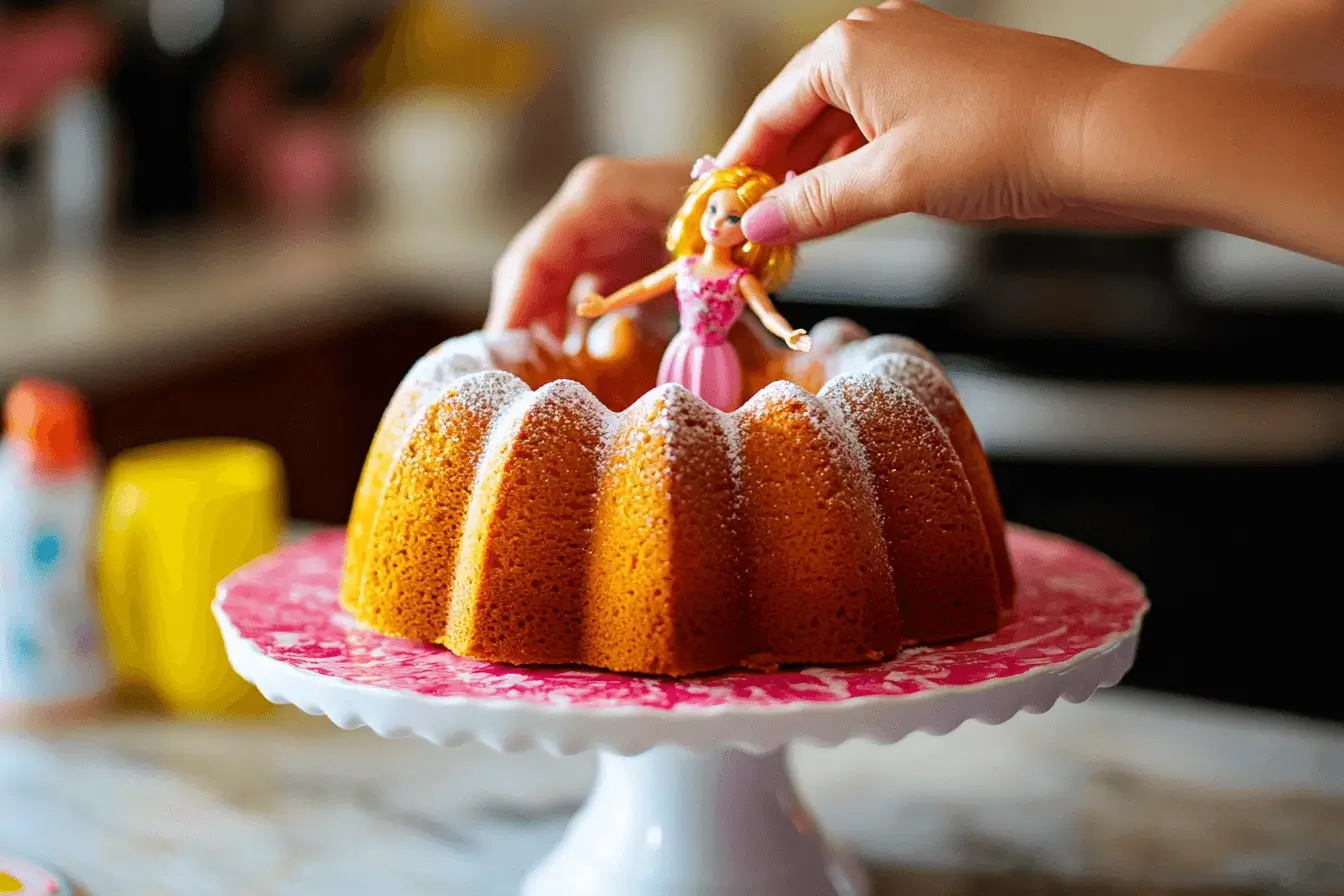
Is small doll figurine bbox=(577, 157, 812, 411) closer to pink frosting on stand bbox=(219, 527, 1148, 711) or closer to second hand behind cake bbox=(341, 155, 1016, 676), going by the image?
second hand behind cake bbox=(341, 155, 1016, 676)

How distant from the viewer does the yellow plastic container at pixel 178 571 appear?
1306 mm

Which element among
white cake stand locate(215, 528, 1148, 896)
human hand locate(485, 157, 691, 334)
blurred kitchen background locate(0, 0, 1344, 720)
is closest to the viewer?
white cake stand locate(215, 528, 1148, 896)

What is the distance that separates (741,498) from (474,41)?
2.73 m

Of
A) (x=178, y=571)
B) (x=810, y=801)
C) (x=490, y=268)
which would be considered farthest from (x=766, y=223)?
(x=490, y=268)

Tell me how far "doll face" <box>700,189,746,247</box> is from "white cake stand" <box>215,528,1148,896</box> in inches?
12.0

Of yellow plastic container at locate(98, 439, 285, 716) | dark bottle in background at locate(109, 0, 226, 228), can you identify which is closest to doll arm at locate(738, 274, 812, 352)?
yellow plastic container at locate(98, 439, 285, 716)

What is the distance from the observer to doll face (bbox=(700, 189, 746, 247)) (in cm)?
102

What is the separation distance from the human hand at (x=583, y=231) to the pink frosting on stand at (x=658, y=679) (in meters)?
0.27

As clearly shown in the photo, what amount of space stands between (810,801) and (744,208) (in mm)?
486

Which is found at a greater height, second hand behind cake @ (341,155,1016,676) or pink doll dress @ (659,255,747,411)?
pink doll dress @ (659,255,747,411)

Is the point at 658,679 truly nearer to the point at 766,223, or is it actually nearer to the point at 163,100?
the point at 766,223

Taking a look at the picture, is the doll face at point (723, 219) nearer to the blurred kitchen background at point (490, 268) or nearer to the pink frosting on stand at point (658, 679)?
the pink frosting on stand at point (658, 679)

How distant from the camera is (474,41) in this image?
3.43 meters

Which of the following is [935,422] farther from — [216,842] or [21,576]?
[21,576]
